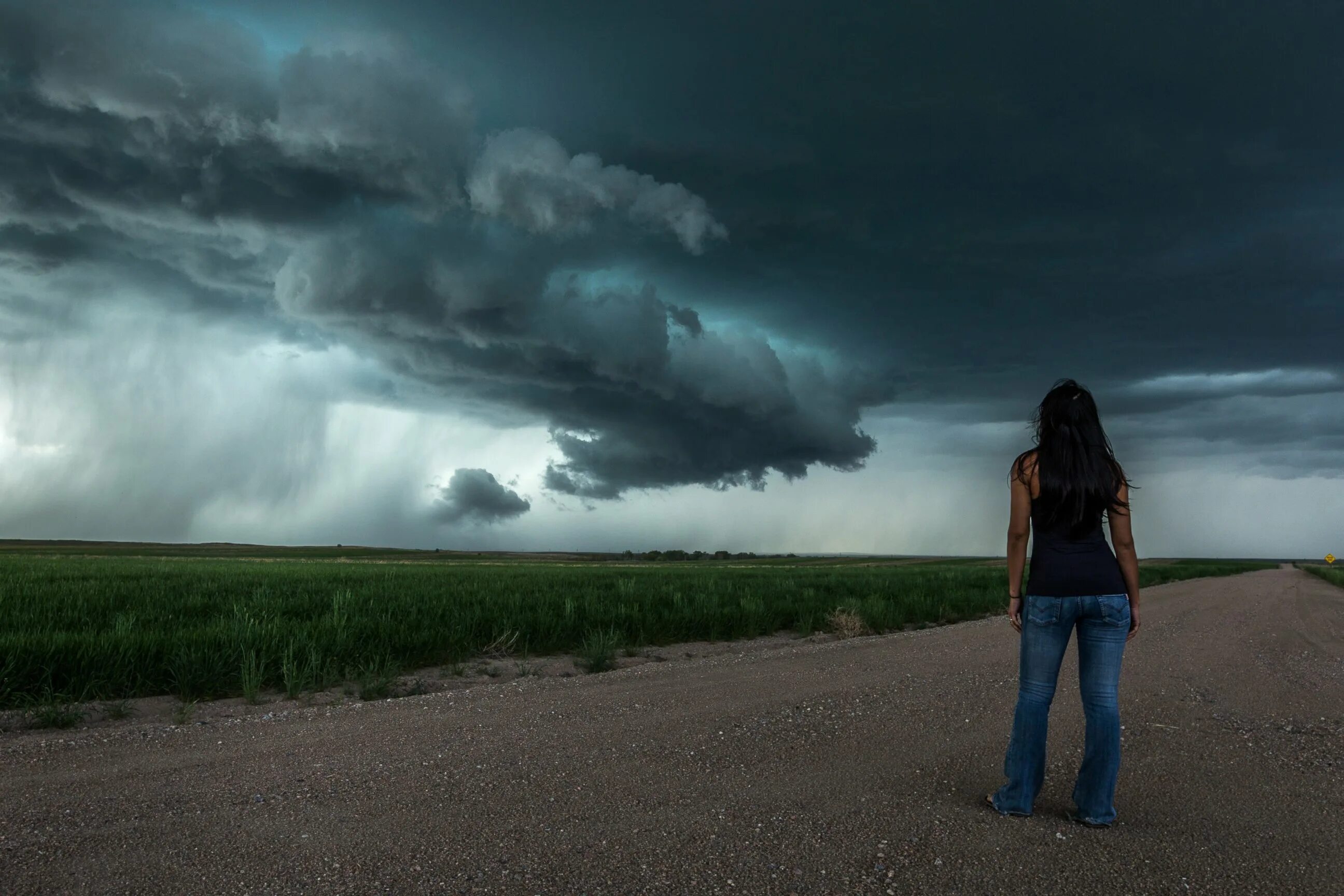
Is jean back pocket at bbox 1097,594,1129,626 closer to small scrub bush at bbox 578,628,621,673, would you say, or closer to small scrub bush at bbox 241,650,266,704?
small scrub bush at bbox 578,628,621,673

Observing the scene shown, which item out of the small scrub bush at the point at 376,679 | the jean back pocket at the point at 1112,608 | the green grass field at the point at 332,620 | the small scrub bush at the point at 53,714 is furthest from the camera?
the green grass field at the point at 332,620

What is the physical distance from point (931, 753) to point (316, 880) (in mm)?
4753

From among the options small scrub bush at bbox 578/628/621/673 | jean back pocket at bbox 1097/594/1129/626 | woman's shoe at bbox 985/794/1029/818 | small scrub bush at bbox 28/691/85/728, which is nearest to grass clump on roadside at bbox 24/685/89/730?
small scrub bush at bbox 28/691/85/728

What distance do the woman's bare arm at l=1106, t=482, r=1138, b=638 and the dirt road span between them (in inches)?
57.1

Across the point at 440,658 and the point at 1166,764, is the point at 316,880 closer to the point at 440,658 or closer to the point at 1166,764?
the point at 1166,764

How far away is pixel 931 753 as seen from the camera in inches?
269

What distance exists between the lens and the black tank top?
4852 millimetres

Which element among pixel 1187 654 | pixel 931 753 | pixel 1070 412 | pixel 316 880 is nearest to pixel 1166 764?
pixel 931 753

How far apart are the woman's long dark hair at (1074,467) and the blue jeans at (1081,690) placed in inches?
18.7

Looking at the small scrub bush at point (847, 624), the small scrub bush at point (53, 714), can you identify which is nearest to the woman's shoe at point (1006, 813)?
the small scrub bush at point (53, 714)

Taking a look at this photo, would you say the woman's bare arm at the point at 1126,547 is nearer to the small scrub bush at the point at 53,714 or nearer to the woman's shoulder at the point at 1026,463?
the woman's shoulder at the point at 1026,463

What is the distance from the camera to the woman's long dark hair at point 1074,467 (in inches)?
194

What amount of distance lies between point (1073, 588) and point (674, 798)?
9.56 ft

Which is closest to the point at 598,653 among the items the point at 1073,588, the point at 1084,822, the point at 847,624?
the point at 847,624
